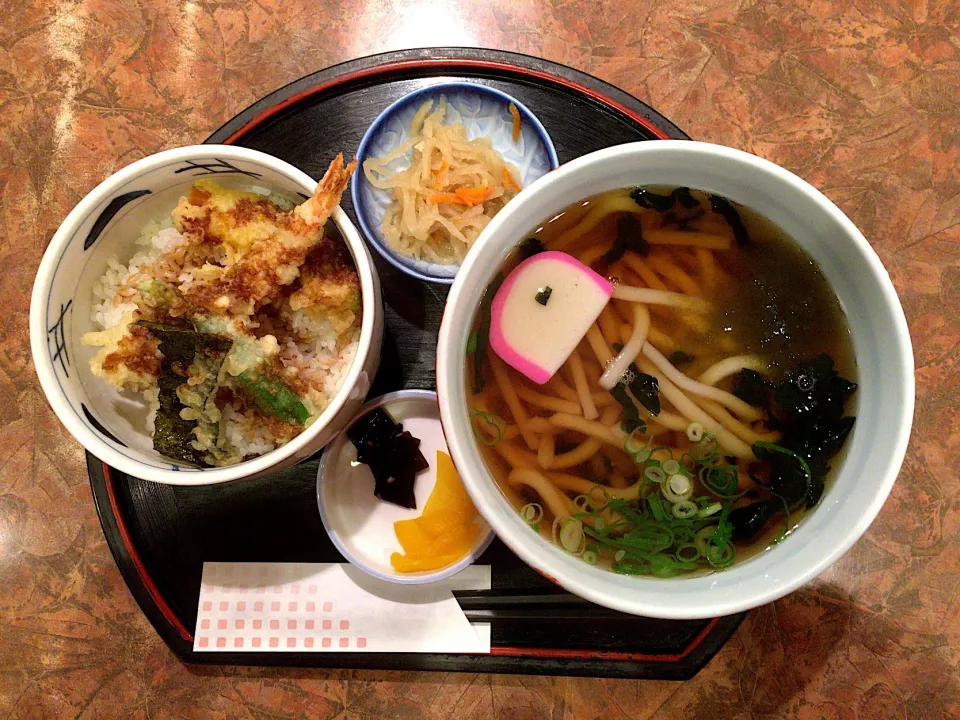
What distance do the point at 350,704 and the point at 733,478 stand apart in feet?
3.33

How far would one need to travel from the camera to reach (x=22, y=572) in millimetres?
1494

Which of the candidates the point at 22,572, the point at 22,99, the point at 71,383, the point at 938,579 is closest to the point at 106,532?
the point at 22,572

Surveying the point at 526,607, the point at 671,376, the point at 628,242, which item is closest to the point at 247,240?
the point at 628,242

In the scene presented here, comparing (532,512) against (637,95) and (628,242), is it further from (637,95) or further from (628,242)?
(637,95)

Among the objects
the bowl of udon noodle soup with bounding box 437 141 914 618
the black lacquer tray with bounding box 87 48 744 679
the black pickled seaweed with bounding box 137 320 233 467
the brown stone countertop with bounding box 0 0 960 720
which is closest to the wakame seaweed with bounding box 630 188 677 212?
the bowl of udon noodle soup with bounding box 437 141 914 618

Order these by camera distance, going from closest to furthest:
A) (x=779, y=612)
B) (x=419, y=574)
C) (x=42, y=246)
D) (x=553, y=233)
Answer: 1. (x=553, y=233)
2. (x=419, y=574)
3. (x=779, y=612)
4. (x=42, y=246)

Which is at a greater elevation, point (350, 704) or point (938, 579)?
point (938, 579)

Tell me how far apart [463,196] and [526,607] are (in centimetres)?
90

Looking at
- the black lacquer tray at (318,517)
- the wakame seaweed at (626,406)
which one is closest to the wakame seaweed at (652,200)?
the wakame seaweed at (626,406)

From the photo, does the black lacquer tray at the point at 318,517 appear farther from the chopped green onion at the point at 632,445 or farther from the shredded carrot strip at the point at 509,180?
the chopped green onion at the point at 632,445

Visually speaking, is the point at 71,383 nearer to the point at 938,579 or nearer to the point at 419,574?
the point at 419,574

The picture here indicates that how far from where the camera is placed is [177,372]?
3.72 feet

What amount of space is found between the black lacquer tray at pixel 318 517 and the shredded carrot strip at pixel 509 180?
0.14m

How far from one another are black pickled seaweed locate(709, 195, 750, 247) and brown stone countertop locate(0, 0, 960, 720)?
62cm
